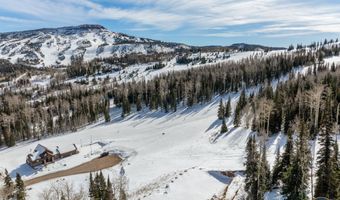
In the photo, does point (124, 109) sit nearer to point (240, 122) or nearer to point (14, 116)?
point (14, 116)

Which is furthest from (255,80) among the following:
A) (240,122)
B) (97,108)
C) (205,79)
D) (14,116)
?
(14,116)

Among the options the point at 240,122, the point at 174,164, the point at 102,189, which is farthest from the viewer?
the point at 240,122

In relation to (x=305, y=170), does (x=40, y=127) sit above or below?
below

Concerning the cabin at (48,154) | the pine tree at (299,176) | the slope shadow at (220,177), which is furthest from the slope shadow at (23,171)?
the pine tree at (299,176)

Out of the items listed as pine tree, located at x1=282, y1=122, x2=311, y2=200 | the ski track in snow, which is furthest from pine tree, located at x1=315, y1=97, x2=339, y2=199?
the ski track in snow

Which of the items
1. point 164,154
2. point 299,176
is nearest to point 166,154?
point 164,154

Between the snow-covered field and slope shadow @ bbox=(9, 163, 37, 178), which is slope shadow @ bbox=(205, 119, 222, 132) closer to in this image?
the snow-covered field

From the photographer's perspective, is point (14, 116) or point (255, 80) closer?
point (14, 116)

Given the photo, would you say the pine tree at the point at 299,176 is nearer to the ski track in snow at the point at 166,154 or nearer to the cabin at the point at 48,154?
the ski track in snow at the point at 166,154

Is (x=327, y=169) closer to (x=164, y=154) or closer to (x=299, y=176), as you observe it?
(x=299, y=176)
